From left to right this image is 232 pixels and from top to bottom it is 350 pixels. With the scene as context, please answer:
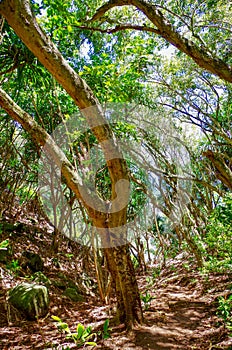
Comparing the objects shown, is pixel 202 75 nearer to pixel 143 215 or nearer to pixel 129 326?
pixel 143 215

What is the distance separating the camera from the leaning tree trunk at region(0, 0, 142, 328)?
129 inches

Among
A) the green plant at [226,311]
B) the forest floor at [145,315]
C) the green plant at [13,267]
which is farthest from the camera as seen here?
the green plant at [13,267]

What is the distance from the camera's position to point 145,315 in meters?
4.14

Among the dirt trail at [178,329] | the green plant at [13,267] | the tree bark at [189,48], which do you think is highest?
the tree bark at [189,48]

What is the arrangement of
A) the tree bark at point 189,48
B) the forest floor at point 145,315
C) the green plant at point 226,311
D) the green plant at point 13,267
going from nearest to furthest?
the tree bark at point 189,48 → the forest floor at point 145,315 → the green plant at point 226,311 → the green plant at point 13,267

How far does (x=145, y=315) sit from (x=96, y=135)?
263cm

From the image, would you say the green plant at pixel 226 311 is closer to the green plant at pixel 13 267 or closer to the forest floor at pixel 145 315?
the forest floor at pixel 145 315

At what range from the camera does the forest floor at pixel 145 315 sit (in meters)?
3.27

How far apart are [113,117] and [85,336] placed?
18.0ft

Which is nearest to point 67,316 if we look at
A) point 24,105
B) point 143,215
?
point 24,105

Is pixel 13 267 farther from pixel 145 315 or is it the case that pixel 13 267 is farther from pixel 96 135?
pixel 96 135

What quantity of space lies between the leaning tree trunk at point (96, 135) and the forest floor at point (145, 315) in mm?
389

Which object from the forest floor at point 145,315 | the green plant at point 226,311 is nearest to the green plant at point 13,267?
the forest floor at point 145,315

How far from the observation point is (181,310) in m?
4.72
